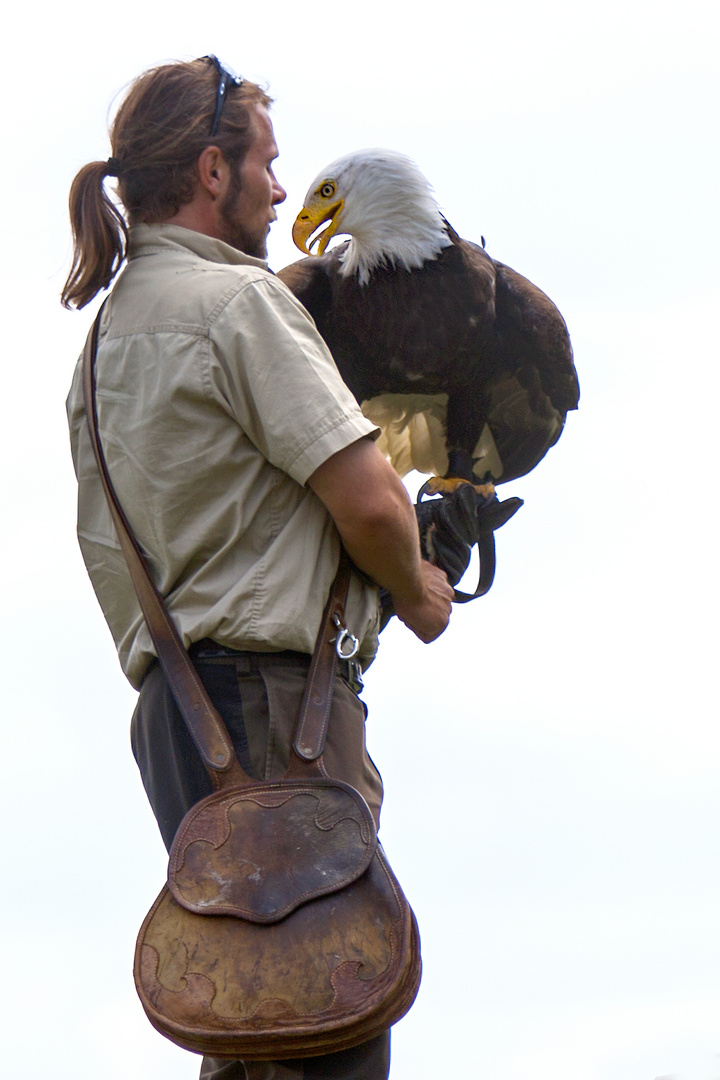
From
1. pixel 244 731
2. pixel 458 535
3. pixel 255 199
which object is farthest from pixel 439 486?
pixel 244 731

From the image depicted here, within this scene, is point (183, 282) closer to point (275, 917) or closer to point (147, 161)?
point (147, 161)

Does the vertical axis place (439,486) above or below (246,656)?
below

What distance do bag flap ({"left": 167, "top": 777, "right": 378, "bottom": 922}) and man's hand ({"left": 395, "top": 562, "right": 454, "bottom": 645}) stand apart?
414 millimetres

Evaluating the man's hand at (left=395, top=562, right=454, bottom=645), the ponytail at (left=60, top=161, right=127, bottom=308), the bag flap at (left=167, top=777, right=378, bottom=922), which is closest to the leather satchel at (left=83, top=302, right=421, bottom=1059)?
the bag flap at (left=167, top=777, right=378, bottom=922)

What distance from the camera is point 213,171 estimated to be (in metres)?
2.39

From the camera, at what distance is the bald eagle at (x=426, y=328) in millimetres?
3719

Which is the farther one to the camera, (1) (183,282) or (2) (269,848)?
(1) (183,282)

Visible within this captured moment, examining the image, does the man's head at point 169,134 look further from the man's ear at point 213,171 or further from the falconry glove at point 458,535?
the falconry glove at point 458,535

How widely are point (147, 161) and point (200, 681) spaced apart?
3.03 ft

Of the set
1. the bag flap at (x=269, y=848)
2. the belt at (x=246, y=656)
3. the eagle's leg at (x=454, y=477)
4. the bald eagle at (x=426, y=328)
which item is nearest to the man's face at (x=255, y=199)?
the belt at (x=246, y=656)

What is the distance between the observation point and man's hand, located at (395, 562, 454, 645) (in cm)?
230

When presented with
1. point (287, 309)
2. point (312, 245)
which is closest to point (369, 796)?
point (287, 309)

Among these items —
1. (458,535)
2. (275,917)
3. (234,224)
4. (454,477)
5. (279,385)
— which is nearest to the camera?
(275,917)

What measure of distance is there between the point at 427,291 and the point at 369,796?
1.94 metres
